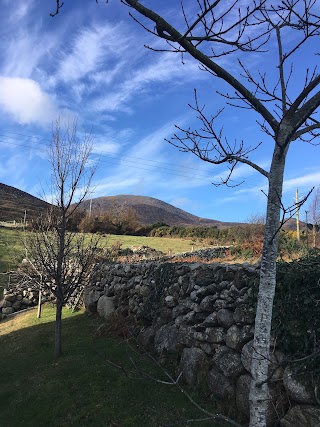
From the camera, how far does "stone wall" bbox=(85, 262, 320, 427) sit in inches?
183

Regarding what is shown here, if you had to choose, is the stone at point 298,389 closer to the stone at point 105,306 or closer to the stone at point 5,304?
the stone at point 105,306

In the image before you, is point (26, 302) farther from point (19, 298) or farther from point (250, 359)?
point (250, 359)

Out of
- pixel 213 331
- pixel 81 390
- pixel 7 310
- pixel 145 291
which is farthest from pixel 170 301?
pixel 7 310

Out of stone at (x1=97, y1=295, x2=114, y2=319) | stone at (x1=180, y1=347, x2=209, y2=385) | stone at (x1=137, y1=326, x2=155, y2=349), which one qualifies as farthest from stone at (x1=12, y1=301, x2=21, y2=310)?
stone at (x1=180, y1=347, x2=209, y2=385)

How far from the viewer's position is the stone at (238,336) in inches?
217

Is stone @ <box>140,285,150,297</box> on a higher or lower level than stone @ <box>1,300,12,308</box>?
higher

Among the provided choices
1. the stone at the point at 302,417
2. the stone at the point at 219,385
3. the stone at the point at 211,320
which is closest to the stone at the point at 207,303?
the stone at the point at 211,320

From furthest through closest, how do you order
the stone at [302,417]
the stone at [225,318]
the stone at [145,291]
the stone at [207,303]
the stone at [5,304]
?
the stone at [5,304] → the stone at [145,291] → the stone at [207,303] → the stone at [225,318] → the stone at [302,417]

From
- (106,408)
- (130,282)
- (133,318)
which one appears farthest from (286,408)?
(130,282)

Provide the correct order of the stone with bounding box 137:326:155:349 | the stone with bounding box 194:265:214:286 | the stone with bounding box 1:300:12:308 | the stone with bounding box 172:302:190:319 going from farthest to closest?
the stone with bounding box 1:300:12:308, the stone with bounding box 137:326:155:349, the stone with bounding box 172:302:190:319, the stone with bounding box 194:265:214:286

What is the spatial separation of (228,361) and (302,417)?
1479 mm

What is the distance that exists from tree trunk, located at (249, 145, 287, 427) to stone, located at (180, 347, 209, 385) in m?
4.17

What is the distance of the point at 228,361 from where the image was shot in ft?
18.7

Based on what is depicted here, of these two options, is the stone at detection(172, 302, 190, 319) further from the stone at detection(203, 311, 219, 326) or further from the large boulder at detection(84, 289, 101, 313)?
the large boulder at detection(84, 289, 101, 313)
